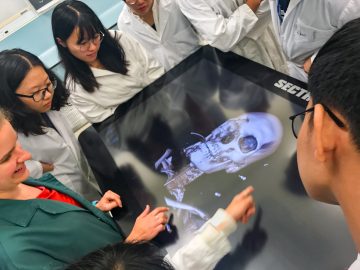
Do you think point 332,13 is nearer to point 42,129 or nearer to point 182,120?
point 182,120

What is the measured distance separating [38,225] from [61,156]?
1.98 ft

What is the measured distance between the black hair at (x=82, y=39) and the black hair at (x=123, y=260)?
37.6 inches

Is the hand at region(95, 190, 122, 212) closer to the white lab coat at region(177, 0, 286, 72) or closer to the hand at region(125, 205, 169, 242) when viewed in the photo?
the hand at region(125, 205, 169, 242)

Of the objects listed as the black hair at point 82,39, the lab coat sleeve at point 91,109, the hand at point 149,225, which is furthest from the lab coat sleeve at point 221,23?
the hand at point 149,225

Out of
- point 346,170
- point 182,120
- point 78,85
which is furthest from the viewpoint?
point 78,85

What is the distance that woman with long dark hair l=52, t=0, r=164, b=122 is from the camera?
1.28m

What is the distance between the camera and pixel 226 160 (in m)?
0.97

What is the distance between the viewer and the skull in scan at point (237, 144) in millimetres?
950

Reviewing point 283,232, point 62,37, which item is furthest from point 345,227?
point 62,37

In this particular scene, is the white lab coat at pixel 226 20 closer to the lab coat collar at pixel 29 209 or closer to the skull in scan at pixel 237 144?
the skull in scan at pixel 237 144

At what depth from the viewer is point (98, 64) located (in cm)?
143

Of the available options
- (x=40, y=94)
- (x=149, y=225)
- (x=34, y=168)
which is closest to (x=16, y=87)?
(x=40, y=94)

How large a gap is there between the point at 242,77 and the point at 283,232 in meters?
0.61

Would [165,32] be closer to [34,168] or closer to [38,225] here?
[34,168]
